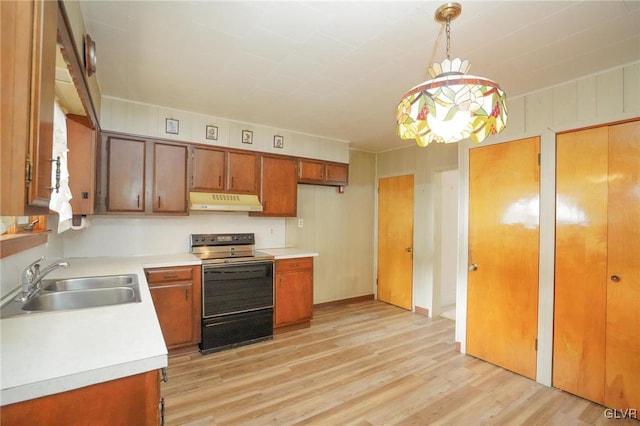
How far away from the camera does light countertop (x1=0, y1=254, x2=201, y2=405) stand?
0.88 metres

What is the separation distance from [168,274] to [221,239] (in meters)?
0.83

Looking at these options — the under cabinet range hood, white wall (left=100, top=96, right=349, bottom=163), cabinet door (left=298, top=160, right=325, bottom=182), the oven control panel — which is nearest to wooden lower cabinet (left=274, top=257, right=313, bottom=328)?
the oven control panel

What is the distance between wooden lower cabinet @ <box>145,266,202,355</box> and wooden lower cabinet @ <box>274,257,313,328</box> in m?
0.89

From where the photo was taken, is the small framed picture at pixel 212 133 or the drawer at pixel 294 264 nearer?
the small framed picture at pixel 212 133

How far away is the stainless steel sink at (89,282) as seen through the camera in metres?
1.92

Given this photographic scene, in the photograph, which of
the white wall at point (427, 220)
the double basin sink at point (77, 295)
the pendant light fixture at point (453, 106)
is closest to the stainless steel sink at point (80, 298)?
the double basin sink at point (77, 295)

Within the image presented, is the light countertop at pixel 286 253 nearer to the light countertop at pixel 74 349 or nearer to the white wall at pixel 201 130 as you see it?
the white wall at pixel 201 130

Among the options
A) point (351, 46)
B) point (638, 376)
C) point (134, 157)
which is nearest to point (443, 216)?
point (638, 376)

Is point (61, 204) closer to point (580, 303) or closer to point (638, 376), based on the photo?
point (580, 303)

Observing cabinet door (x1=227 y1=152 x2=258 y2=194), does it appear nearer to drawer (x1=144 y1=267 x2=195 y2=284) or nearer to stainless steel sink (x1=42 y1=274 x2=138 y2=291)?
drawer (x1=144 y1=267 x2=195 y2=284)

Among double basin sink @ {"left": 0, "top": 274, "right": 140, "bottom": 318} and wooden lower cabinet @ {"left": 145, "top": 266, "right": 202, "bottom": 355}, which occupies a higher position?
double basin sink @ {"left": 0, "top": 274, "right": 140, "bottom": 318}

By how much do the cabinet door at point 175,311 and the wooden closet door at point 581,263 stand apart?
329cm

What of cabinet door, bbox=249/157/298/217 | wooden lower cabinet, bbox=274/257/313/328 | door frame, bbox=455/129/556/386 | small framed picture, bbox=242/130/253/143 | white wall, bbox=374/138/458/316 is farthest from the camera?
white wall, bbox=374/138/458/316

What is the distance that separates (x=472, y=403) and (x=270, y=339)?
204cm
